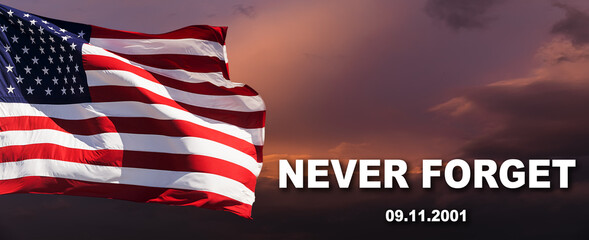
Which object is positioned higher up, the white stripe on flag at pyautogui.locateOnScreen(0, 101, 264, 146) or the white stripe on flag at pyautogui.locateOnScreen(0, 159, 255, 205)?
the white stripe on flag at pyautogui.locateOnScreen(0, 101, 264, 146)

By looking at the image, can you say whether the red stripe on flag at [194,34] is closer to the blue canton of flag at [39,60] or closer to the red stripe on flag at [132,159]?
the blue canton of flag at [39,60]

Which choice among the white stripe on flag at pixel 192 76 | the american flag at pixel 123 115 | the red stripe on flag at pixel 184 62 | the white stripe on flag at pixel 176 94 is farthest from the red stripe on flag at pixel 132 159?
the red stripe on flag at pixel 184 62

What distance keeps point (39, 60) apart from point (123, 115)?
223 cm

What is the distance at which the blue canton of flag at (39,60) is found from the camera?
1847 cm

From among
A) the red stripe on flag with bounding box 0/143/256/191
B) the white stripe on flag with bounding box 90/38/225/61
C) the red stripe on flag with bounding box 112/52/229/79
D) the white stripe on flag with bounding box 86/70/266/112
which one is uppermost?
the white stripe on flag with bounding box 90/38/225/61

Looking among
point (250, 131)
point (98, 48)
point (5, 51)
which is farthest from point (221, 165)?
point (5, 51)

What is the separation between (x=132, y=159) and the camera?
18500 mm

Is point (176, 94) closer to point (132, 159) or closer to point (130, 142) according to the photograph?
point (130, 142)

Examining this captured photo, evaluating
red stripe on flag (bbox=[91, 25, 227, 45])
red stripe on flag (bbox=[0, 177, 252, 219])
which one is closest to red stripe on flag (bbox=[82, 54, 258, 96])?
red stripe on flag (bbox=[91, 25, 227, 45])

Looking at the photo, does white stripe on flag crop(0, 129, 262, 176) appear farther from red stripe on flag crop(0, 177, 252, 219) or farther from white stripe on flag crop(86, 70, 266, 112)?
white stripe on flag crop(86, 70, 266, 112)

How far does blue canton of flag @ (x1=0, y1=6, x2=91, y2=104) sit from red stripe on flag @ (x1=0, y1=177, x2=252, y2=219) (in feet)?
6.26

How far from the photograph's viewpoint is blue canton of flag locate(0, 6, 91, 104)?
18469 mm

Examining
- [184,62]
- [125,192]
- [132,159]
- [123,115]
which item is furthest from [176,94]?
[125,192]

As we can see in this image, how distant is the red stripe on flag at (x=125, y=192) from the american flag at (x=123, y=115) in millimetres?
22
